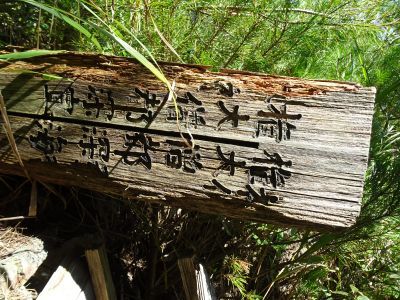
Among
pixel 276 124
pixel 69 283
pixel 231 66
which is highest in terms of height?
pixel 231 66

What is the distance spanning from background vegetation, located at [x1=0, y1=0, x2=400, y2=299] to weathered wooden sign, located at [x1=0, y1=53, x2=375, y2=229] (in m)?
0.31

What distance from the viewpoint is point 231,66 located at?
1.79 meters

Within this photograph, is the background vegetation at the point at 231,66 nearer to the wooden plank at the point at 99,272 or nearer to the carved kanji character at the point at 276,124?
the wooden plank at the point at 99,272

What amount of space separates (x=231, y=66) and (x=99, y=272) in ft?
3.07

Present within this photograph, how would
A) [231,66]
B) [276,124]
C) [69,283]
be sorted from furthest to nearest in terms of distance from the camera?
[231,66] → [69,283] → [276,124]

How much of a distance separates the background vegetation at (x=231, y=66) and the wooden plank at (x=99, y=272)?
0.24 m

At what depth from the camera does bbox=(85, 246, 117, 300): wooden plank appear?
1495mm

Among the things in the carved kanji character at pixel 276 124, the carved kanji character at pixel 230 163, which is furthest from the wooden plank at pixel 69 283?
the carved kanji character at pixel 276 124

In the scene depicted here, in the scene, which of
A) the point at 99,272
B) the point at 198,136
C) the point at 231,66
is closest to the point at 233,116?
the point at 198,136

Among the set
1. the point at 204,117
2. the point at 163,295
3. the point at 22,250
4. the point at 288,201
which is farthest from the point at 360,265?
the point at 22,250

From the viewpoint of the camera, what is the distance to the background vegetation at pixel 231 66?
5.64 feet

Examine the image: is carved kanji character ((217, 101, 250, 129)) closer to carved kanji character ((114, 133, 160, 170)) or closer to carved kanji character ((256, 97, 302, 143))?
carved kanji character ((256, 97, 302, 143))

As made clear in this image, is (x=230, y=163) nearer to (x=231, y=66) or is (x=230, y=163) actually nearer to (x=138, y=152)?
(x=138, y=152)

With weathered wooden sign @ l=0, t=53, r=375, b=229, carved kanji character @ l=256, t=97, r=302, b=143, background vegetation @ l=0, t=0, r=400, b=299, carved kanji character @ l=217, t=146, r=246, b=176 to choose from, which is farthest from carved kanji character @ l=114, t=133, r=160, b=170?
background vegetation @ l=0, t=0, r=400, b=299
